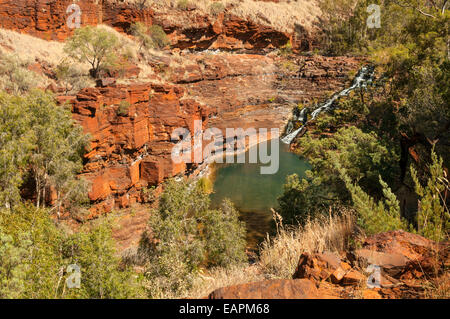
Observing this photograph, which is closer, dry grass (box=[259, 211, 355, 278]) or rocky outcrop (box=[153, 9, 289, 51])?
dry grass (box=[259, 211, 355, 278])

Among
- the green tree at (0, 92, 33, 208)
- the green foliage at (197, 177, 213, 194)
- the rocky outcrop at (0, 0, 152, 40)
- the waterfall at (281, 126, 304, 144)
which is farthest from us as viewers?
the waterfall at (281, 126, 304, 144)

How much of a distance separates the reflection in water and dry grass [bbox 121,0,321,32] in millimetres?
24532

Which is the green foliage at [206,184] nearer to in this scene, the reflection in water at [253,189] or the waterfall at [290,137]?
the reflection in water at [253,189]

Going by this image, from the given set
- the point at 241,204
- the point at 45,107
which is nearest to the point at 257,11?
the point at 241,204

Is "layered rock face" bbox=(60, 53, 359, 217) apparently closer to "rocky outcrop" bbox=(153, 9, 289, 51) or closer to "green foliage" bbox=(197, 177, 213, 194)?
"green foliage" bbox=(197, 177, 213, 194)

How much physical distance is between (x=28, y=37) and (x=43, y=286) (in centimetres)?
2833

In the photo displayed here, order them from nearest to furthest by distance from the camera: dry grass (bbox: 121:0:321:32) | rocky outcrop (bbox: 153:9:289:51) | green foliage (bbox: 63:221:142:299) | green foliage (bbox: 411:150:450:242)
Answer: green foliage (bbox: 411:150:450:242) < green foliage (bbox: 63:221:142:299) < rocky outcrop (bbox: 153:9:289:51) < dry grass (bbox: 121:0:321:32)

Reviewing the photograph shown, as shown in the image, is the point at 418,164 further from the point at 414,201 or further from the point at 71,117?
the point at 71,117

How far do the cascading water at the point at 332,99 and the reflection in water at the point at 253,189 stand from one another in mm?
5412

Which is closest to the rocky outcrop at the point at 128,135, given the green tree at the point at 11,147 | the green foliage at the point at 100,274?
the green tree at the point at 11,147

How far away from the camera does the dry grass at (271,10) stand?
38.0 meters

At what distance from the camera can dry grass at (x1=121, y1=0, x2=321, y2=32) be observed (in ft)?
125

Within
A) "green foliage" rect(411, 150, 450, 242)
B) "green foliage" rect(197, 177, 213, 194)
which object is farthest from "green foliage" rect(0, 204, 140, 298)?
"green foliage" rect(197, 177, 213, 194)
